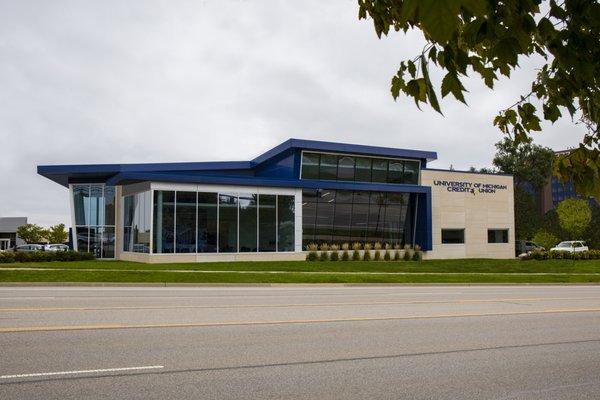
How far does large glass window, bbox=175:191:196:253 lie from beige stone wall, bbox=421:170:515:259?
60.0ft

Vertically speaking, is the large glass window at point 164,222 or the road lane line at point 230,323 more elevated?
Answer: the large glass window at point 164,222

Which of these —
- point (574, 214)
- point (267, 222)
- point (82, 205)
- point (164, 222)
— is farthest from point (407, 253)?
point (82, 205)

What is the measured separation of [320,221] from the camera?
40.4 metres

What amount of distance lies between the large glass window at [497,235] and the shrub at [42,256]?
3048 centimetres

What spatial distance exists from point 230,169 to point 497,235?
22235 millimetres

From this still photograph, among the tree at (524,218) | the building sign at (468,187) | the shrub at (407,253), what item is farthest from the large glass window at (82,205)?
the tree at (524,218)

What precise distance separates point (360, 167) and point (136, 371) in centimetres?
3606

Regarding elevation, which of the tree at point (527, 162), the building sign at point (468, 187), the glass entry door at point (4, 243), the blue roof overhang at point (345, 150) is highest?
the tree at point (527, 162)

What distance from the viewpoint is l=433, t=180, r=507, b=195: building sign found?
4469 cm

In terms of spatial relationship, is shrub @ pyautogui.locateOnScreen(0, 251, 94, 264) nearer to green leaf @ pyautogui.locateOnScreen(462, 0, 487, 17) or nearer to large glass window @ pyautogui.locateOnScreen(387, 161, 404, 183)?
large glass window @ pyautogui.locateOnScreen(387, 161, 404, 183)

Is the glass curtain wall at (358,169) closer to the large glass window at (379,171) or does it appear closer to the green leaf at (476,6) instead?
the large glass window at (379,171)

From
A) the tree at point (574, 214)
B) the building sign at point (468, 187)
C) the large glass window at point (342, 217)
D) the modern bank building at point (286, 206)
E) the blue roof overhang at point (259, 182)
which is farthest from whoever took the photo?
the tree at point (574, 214)

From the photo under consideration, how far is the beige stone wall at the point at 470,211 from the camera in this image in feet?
144

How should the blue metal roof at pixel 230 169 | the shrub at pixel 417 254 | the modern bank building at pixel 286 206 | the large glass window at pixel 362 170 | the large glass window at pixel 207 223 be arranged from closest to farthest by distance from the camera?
1. the modern bank building at pixel 286 206
2. the large glass window at pixel 207 223
3. the blue metal roof at pixel 230 169
4. the shrub at pixel 417 254
5. the large glass window at pixel 362 170
